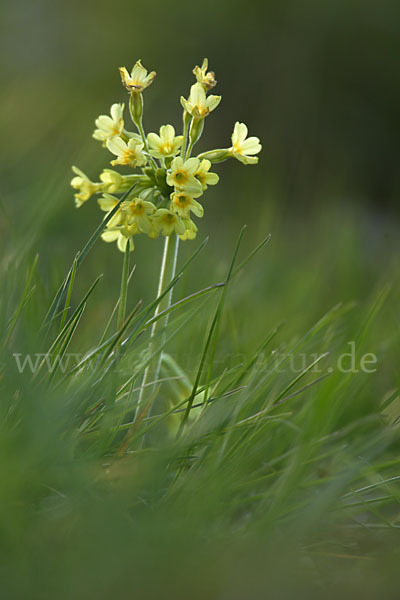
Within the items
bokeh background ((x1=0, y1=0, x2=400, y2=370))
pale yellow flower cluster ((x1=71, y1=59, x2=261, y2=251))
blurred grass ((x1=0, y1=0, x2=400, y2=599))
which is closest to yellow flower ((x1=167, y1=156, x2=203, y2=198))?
pale yellow flower cluster ((x1=71, y1=59, x2=261, y2=251))

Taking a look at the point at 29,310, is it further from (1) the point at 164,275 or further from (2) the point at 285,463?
(2) the point at 285,463

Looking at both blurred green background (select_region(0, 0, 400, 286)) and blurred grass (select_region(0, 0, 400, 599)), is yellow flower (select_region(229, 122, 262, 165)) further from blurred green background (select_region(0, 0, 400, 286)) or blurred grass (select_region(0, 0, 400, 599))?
blurred green background (select_region(0, 0, 400, 286))

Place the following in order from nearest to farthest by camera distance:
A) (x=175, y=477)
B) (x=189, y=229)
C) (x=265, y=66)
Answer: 1. (x=175, y=477)
2. (x=189, y=229)
3. (x=265, y=66)

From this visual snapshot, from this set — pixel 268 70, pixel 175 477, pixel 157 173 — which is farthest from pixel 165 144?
pixel 268 70

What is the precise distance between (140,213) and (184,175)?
47 millimetres

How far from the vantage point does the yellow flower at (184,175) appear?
444 mm

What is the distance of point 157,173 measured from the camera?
19.0 inches

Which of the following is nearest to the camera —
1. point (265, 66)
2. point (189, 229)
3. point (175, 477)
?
point (175, 477)

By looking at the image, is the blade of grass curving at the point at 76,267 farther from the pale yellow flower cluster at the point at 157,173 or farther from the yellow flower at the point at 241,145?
the yellow flower at the point at 241,145

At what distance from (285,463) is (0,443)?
0.76 feet

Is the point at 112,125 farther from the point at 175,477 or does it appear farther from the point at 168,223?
the point at 175,477

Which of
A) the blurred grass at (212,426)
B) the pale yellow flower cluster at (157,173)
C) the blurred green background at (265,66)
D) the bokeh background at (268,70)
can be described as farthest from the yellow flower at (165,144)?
the blurred green background at (265,66)

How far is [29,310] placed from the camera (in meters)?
0.45

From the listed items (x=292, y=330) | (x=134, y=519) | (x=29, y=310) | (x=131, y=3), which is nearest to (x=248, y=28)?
(x=131, y=3)
